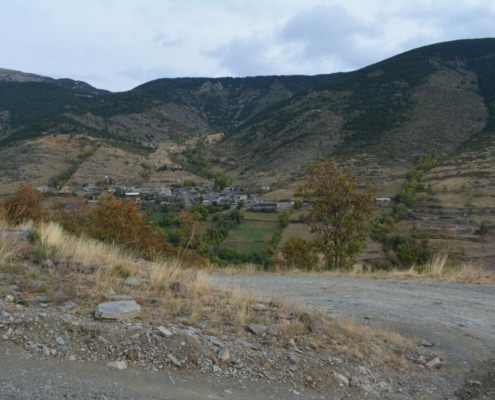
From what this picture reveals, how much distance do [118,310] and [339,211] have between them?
1261 cm

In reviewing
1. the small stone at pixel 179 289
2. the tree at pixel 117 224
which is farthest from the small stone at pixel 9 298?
the tree at pixel 117 224

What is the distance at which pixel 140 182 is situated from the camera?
8038cm

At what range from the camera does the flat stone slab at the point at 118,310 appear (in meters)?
4.76

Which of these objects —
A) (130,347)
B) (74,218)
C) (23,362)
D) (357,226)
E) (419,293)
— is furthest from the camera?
(74,218)

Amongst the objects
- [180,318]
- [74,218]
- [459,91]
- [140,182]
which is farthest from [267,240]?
[459,91]

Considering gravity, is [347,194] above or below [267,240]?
above

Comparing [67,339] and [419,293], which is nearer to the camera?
[67,339]

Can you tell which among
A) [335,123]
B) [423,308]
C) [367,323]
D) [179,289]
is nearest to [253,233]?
[423,308]

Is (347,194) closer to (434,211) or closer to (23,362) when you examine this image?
(23,362)

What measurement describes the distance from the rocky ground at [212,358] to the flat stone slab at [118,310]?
1cm

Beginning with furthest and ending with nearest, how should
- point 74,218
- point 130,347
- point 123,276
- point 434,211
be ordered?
point 434,211 < point 74,218 < point 123,276 < point 130,347

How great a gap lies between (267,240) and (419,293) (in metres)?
34.1

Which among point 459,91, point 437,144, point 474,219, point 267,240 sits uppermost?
point 459,91

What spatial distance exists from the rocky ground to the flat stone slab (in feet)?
0.04
